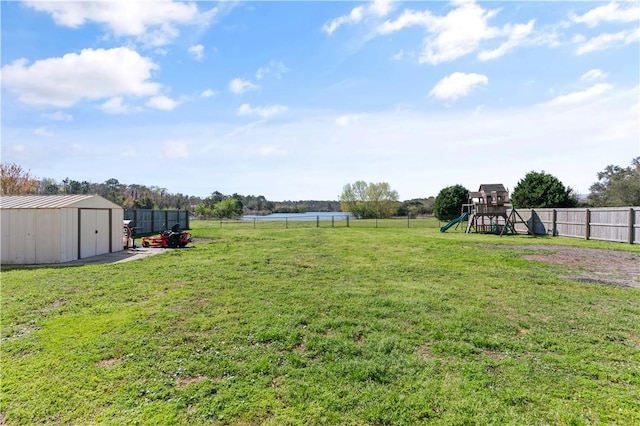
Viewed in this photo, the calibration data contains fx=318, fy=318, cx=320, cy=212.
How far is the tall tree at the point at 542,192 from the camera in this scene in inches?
939

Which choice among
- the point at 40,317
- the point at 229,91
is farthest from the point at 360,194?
the point at 40,317

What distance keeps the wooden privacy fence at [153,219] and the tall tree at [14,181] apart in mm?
11840

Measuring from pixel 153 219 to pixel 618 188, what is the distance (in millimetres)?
37176

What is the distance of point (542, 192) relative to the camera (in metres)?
24.4

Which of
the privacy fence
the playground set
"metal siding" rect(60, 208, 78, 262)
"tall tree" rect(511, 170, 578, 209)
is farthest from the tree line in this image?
"metal siding" rect(60, 208, 78, 262)

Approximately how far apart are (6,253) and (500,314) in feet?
43.2

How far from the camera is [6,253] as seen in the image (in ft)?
31.7

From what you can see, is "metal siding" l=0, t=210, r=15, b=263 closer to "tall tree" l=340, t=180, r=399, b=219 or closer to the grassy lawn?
the grassy lawn

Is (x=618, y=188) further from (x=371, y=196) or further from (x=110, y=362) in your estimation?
(x=110, y=362)

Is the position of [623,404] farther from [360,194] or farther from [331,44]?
[360,194]

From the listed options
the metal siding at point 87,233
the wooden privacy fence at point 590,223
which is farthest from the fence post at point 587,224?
the metal siding at point 87,233

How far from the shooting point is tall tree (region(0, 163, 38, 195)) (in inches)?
971

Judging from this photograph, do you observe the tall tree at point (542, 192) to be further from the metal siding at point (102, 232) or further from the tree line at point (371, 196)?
the metal siding at point (102, 232)

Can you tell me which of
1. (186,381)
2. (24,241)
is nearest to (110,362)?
(186,381)
